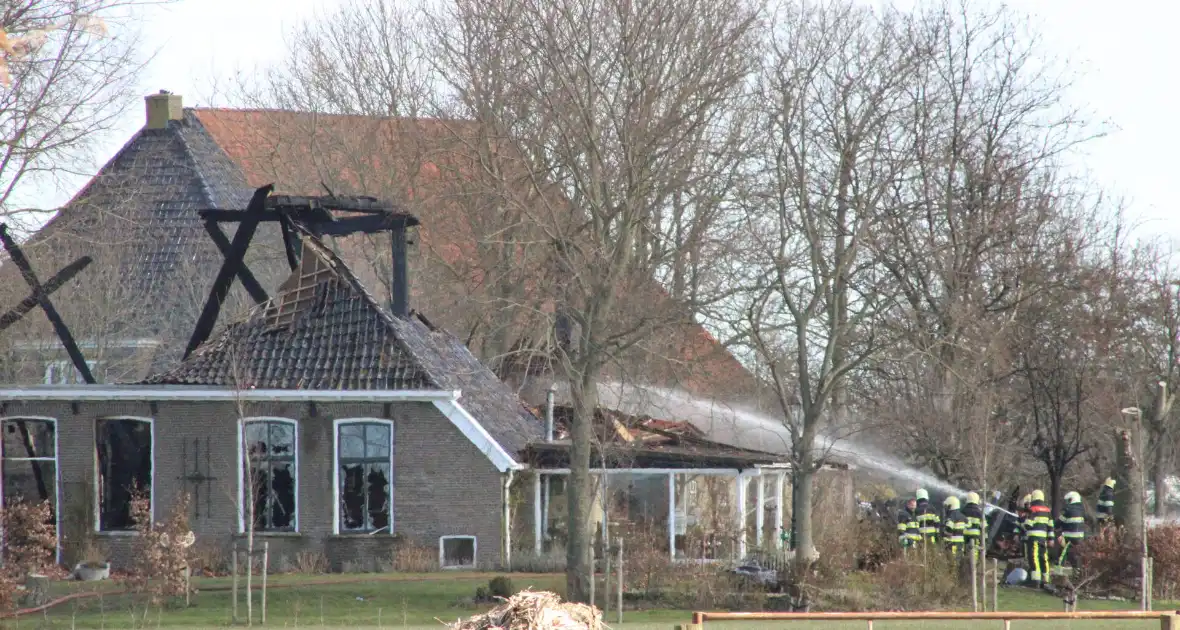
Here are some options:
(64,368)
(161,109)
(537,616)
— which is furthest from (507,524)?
(161,109)

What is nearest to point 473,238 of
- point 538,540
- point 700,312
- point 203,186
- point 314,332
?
point 314,332

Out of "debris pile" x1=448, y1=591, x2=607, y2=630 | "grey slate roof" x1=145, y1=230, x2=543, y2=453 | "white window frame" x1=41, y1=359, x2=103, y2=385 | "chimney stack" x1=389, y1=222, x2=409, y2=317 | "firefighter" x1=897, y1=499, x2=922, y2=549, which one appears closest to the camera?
"debris pile" x1=448, y1=591, x2=607, y2=630

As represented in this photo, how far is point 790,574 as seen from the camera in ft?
83.7

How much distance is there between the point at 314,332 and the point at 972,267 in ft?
55.1

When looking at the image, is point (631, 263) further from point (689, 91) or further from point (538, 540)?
point (538, 540)

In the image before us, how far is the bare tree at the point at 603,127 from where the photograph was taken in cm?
2414

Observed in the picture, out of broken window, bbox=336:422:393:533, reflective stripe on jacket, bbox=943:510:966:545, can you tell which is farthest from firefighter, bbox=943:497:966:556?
broken window, bbox=336:422:393:533

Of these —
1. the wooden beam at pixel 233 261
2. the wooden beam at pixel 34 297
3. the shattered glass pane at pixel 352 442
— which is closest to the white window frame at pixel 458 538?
the shattered glass pane at pixel 352 442

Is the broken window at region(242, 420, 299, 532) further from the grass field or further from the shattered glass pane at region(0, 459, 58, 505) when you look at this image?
the shattered glass pane at region(0, 459, 58, 505)

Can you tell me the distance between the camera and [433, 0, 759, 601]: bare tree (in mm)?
24141

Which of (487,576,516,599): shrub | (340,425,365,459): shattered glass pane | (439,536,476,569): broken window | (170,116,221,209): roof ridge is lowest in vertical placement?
(487,576,516,599): shrub

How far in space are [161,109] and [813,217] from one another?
2935 centimetres

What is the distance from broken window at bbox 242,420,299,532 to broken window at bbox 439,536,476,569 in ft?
9.78

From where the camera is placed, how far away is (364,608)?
24094 millimetres
